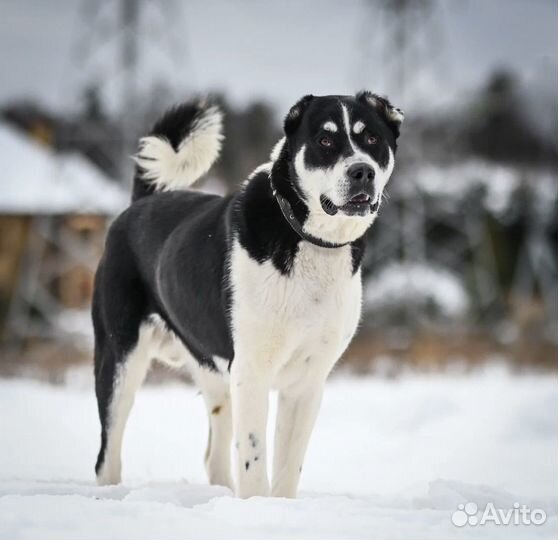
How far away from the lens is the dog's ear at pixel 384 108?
427cm

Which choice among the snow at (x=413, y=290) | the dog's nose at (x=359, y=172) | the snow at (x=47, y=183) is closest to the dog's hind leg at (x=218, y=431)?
the dog's nose at (x=359, y=172)

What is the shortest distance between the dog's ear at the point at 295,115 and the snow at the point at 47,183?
12.8 meters

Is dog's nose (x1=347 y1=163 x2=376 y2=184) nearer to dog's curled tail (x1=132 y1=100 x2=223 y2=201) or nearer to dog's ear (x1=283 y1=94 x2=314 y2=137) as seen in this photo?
dog's ear (x1=283 y1=94 x2=314 y2=137)

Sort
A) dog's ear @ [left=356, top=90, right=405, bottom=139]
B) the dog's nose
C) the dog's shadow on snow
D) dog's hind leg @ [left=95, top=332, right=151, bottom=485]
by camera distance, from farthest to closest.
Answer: dog's hind leg @ [left=95, top=332, right=151, bottom=485]
dog's ear @ [left=356, top=90, right=405, bottom=139]
the dog's shadow on snow
the dog's nose

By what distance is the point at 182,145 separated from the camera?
534cm

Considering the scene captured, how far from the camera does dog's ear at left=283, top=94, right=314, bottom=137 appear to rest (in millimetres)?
4195

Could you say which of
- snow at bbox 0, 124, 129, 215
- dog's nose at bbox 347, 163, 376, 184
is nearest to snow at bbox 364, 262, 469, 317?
snow at bbox 0, 124, 129, 215

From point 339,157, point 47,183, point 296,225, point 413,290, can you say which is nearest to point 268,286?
point 296,225

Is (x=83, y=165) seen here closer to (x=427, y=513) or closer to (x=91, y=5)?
(x=91, y=5)

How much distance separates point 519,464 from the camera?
20.4 feet

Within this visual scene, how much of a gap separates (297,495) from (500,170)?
52.8 ft

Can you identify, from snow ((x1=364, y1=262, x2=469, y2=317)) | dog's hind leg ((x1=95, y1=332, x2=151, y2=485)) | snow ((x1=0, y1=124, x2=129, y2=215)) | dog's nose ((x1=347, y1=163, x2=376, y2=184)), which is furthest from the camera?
snow ((x1=0, y1=124, x2=129, y2=215))

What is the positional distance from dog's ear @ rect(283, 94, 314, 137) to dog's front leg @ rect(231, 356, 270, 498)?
1.02 meters

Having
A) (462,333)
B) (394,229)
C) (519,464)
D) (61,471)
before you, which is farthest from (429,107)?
(61,471)
